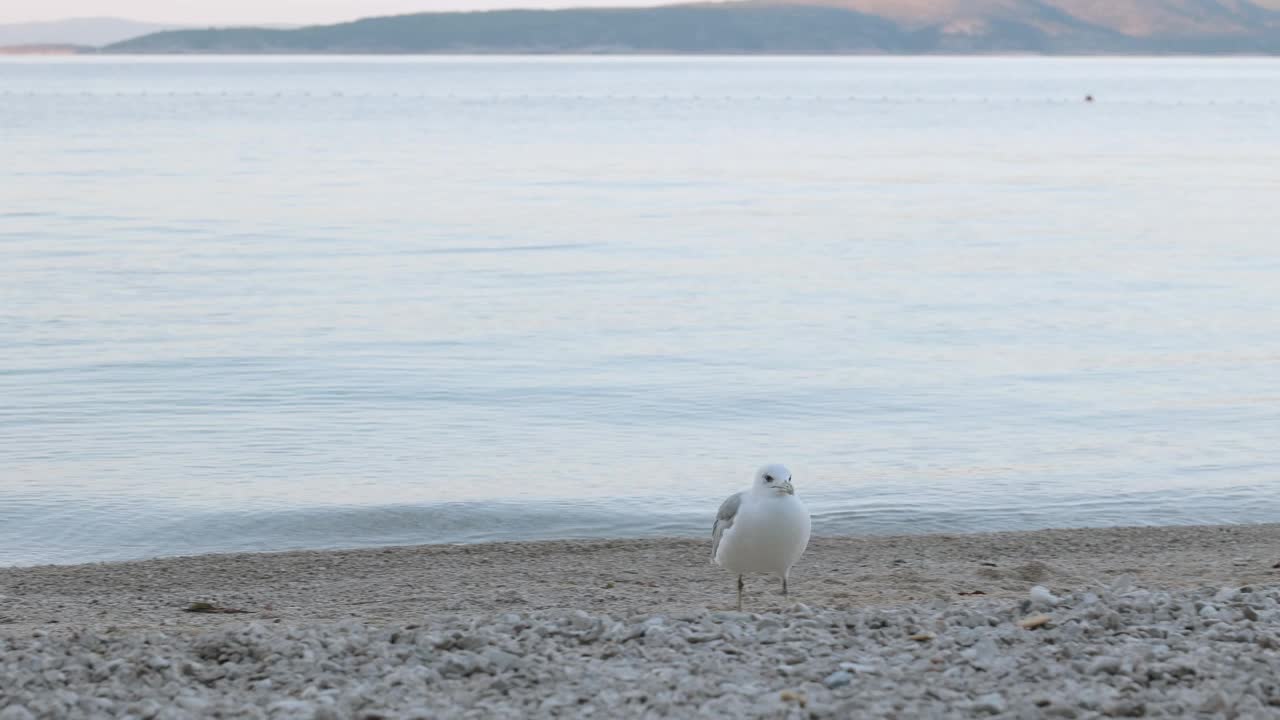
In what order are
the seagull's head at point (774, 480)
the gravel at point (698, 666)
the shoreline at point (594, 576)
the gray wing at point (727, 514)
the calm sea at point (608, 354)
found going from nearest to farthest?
the gravel at point (698, 666) → the seagull's head at point (774, 480) → the gray wing at point (727, 514) → the shoreline at point (594, 576) → the calm sea at point (608, 354)

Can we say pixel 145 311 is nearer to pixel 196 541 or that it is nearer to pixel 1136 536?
pixel 196 541

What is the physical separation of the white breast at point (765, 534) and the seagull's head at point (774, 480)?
0.12ft

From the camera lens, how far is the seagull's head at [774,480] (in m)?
8.34

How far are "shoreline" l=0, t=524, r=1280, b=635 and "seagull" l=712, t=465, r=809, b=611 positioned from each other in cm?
31

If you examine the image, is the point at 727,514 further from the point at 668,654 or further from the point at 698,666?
the point at 698,666

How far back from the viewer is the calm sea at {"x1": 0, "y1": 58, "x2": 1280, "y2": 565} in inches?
548

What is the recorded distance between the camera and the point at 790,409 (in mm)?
17844

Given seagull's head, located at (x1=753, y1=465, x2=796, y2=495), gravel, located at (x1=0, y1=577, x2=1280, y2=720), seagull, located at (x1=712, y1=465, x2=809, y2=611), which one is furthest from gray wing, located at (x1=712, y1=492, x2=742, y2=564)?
gravel, located at (x1=0, y1=577, x2=1280, y2=720)

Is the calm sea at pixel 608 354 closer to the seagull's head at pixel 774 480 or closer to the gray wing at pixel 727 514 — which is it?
the gray wing at pixel 727 514

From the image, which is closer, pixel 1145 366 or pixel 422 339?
pixel 1145 366

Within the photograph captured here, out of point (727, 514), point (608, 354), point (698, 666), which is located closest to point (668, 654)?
point (698, 666)

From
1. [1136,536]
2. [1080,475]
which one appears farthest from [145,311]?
[1136,536]

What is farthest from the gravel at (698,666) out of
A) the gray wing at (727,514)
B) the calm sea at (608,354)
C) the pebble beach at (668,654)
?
the calm sea at (608,354)

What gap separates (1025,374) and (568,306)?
25.4 ft
